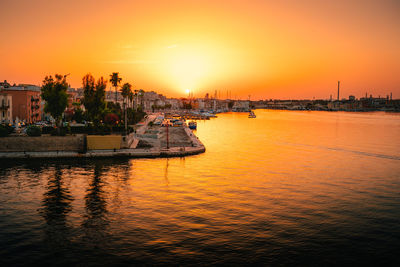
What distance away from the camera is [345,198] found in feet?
93.9

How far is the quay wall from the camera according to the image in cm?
4475

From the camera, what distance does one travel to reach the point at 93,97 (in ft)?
185

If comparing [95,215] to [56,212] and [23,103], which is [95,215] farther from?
[23,103]

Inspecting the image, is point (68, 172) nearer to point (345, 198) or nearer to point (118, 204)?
point (118, 204)

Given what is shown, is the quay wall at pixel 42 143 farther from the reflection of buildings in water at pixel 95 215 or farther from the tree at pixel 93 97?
the reflection of buildings in water at pixel 95 215

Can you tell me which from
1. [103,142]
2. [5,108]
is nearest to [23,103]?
[5,108]

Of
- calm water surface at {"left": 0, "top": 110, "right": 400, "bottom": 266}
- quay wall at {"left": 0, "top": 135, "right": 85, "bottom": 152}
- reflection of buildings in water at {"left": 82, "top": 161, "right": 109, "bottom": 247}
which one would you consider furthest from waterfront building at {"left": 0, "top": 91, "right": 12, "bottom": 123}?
reflection of buildings in water at {"left": 82, "top": 161, "right": 109, "bottom": 247}

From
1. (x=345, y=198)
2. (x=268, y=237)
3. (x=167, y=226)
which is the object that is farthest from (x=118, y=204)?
(x=345, y=198)

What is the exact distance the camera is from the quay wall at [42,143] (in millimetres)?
44750

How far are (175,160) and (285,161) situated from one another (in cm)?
1701

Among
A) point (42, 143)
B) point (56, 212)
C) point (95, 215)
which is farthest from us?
point (42, 143)

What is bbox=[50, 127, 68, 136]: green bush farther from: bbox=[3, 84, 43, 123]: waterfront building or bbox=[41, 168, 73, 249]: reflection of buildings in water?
bbox=[3, 84, 43, 123]: waterfront building

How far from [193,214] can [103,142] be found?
27.7 meters

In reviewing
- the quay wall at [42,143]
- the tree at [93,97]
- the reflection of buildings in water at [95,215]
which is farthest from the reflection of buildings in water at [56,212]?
the tree at [93,97]
